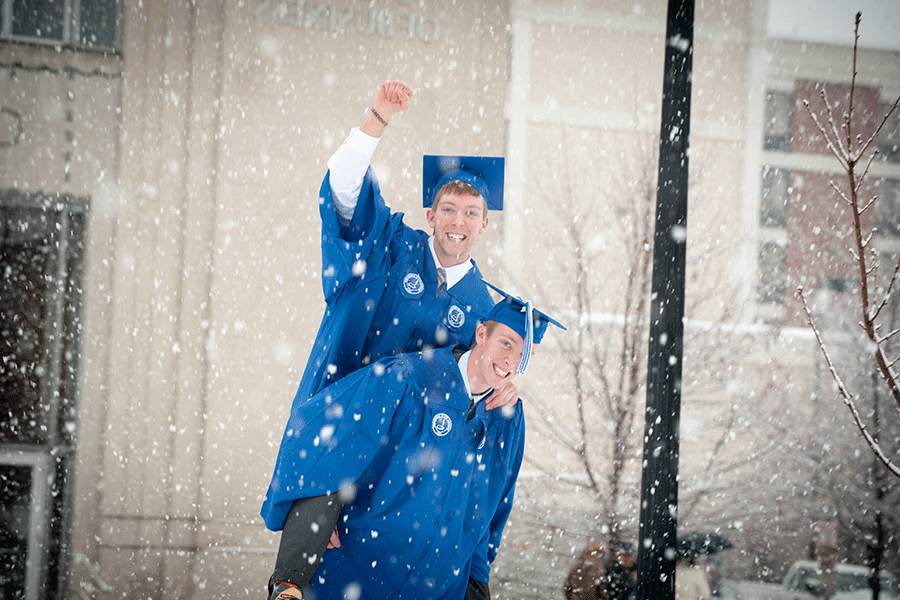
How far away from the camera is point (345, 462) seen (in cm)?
224

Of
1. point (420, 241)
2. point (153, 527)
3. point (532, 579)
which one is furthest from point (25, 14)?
point (532, 579)

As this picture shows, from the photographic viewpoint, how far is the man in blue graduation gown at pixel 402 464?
2262 mm

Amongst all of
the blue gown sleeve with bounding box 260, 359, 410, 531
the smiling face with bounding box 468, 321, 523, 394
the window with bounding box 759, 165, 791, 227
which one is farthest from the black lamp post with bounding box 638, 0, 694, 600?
the window with bounding box 759, 165, 791, 227

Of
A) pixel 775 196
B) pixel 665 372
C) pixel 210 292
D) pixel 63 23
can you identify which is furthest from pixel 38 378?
pixel 775 196

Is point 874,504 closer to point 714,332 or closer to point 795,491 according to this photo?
point 795,491

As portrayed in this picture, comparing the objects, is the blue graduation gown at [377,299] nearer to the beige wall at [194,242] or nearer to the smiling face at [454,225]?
the smiling face at [454,225]

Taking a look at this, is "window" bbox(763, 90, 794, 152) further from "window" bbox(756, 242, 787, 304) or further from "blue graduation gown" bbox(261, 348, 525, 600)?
"blue graduation gown" bbox(261, 348, 525, 600)

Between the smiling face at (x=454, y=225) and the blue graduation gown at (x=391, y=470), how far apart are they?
402 millimetres

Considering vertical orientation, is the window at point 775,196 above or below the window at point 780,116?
below

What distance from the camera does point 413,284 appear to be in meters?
2.49

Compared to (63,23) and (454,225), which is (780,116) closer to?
(63,23)

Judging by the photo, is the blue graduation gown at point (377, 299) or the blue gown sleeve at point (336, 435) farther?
the blue graduation gown at point (377, 299)

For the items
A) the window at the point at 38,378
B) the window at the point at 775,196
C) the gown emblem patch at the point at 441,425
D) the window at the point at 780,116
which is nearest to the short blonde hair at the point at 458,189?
the gown emblem patch at the point at 441,425

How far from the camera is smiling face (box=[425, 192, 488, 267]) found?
2.55 metres
